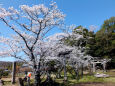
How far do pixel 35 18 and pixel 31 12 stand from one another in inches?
13.4

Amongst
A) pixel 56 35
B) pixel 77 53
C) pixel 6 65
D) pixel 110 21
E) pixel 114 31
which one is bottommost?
pixel 6 65

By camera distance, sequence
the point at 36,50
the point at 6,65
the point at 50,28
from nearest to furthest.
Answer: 1. the point at 50,28
2. the point at 36,50
3. the point at 6,65

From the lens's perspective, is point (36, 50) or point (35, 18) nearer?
point (35, 18)

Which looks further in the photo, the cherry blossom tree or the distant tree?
the distant tree

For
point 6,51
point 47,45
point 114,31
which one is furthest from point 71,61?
point 114,31

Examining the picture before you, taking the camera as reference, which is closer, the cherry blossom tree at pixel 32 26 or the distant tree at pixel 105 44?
the cherry blossom tree at pixel 32 26

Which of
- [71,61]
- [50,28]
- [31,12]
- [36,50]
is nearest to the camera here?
[31,12]

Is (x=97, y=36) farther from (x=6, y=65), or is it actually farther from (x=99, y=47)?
(x=6, y=65)

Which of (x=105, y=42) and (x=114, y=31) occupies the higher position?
(x=114, y=31)

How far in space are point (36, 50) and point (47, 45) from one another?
76cm

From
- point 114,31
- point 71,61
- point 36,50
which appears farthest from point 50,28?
point 114,31

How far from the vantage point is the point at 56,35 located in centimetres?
745

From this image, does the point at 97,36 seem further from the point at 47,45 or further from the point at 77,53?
the point at 47,45

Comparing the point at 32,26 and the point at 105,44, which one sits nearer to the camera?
the point at 32,26
